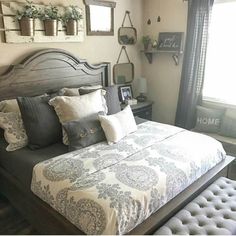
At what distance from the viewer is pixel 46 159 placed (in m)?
2.06

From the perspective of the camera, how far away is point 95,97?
252cm

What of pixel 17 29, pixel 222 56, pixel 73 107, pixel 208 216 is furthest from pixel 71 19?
pixel 208 216

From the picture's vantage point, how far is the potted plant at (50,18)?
2645mm

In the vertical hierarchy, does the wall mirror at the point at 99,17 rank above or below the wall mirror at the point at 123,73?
above

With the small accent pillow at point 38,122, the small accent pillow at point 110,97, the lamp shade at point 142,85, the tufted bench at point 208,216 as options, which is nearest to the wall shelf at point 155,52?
the lamp shade at point 142,85

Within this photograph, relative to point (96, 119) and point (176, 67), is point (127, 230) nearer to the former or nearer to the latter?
point (96, 119)

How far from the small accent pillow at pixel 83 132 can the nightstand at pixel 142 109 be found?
3.96 ft

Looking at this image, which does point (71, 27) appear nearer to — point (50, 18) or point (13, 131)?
point (50, 18)

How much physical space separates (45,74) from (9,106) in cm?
57

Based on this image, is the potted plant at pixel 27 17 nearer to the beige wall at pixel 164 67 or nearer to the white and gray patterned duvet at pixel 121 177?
the white and gray patterned duvet at pixel 121 177

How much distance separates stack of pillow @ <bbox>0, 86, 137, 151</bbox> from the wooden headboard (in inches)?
8.0

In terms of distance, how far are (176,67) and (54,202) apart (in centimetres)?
258

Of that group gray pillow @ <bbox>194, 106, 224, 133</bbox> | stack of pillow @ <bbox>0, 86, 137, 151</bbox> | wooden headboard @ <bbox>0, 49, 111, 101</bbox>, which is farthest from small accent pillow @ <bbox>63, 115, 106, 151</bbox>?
gray pillow @ <bbox>194, 106, 224, 133</bbox>

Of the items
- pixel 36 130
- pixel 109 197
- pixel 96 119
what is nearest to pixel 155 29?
pixel 96 119
